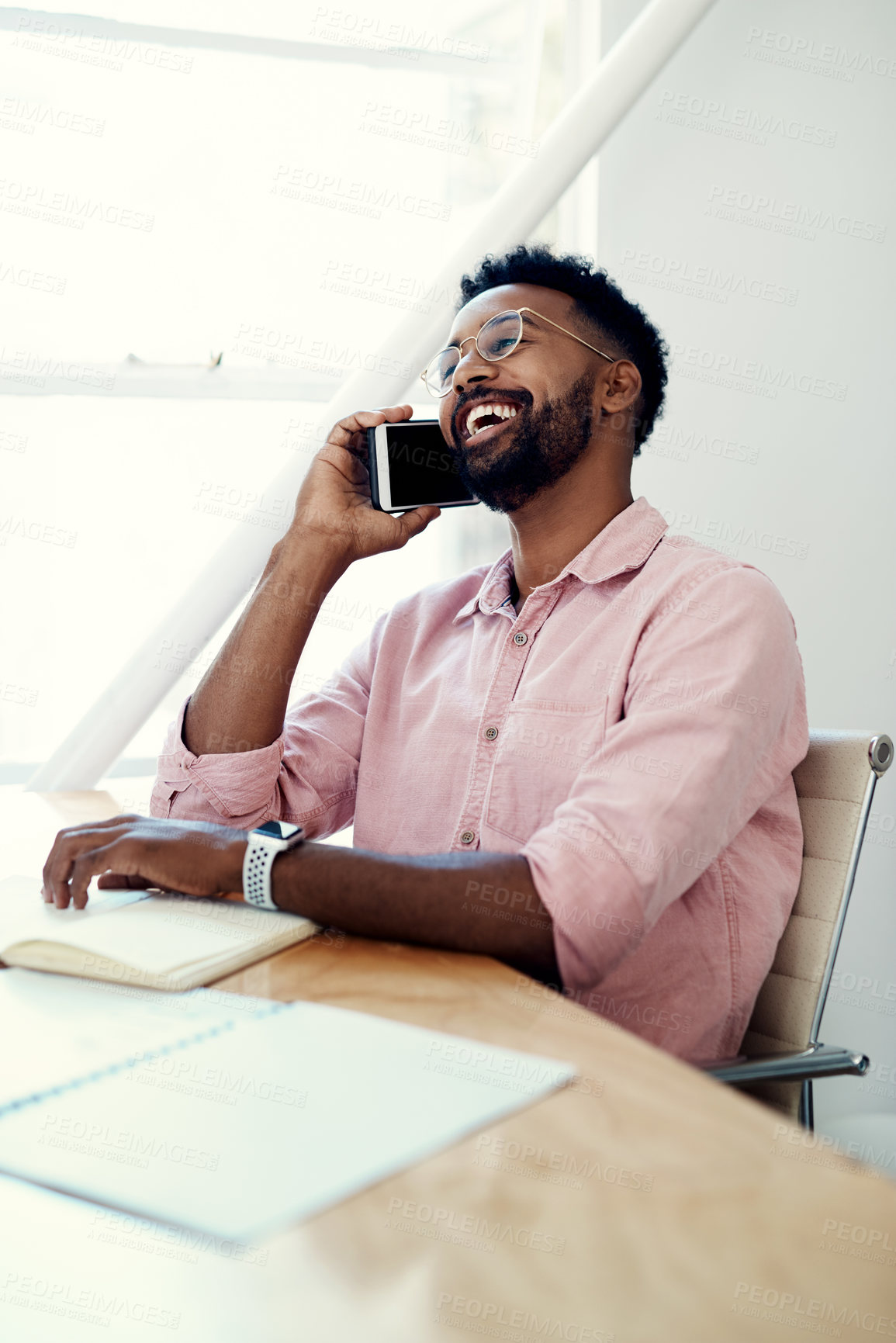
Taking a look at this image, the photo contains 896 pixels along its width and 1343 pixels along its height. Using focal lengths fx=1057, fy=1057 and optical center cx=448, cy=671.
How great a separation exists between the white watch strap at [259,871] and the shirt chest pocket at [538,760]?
1.24ft

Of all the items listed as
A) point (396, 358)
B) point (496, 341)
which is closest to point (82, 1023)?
point (496, 341)

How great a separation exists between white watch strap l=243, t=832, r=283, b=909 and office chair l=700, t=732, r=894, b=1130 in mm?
607

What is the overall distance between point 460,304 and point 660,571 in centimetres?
96

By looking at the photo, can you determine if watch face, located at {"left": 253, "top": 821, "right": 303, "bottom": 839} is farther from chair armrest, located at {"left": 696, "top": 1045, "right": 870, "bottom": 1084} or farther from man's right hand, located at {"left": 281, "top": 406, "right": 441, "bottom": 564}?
man's right hand, located at {"left": 281, "top": 406, "right": 441, "bottom": 564}

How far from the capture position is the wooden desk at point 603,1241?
0.49 metres

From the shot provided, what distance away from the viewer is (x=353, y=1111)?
0.68 m

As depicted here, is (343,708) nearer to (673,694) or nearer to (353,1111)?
(673,694)

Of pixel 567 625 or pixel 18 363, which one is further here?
pixel 18 363

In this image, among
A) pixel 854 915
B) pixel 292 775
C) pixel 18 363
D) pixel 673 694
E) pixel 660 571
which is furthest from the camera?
pixel 18 363

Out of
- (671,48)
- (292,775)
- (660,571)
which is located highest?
(671,48)

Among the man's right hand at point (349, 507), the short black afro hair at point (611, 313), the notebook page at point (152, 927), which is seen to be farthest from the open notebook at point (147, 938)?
the short black afro hair at point (611, 313)

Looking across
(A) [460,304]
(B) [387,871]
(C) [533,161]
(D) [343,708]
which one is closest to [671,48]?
(C) [533,161]

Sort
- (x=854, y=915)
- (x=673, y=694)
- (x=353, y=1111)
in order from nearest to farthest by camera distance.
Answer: (x=353, y=1111) < (x=673, y=694) < (x=854, y=915)

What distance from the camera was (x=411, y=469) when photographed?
1.80 m
